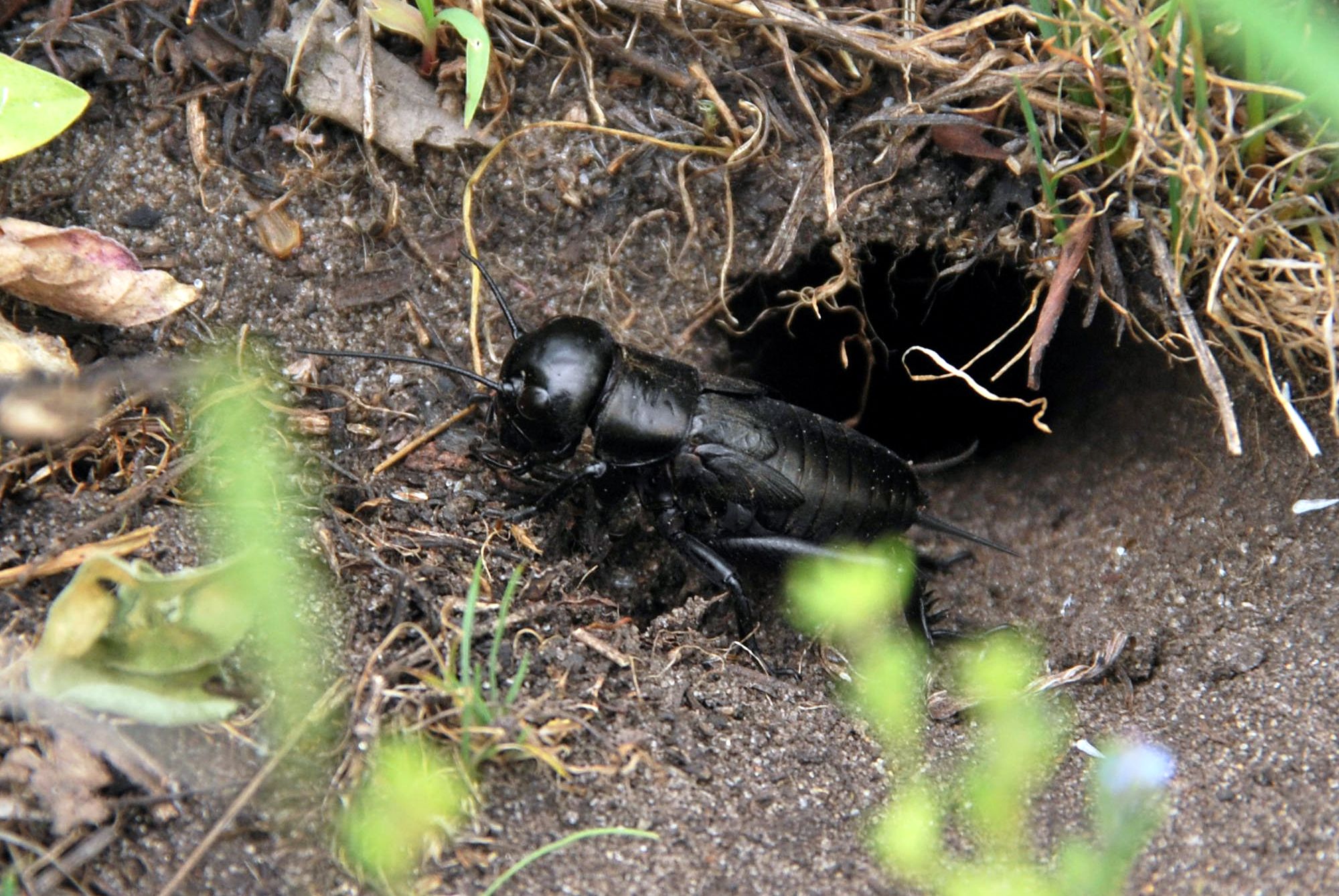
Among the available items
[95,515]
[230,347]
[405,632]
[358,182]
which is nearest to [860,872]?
[405,632]

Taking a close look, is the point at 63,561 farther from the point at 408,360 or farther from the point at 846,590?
the point at 846,590

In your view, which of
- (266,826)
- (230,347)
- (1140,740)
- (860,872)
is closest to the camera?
(266,826)

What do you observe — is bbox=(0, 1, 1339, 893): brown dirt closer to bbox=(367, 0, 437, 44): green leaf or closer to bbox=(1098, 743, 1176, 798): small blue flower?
A: bbox=(1098, 743, 1176, 798): small blue flower

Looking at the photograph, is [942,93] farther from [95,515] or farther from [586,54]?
[95,515]

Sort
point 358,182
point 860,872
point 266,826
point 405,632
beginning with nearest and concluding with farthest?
point 266,826 < point 860,872 < point 405,632 < point 358,182

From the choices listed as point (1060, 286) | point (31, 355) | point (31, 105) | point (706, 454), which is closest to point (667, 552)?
point (706, 454)

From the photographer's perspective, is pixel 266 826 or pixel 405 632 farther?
pixel 405 632
